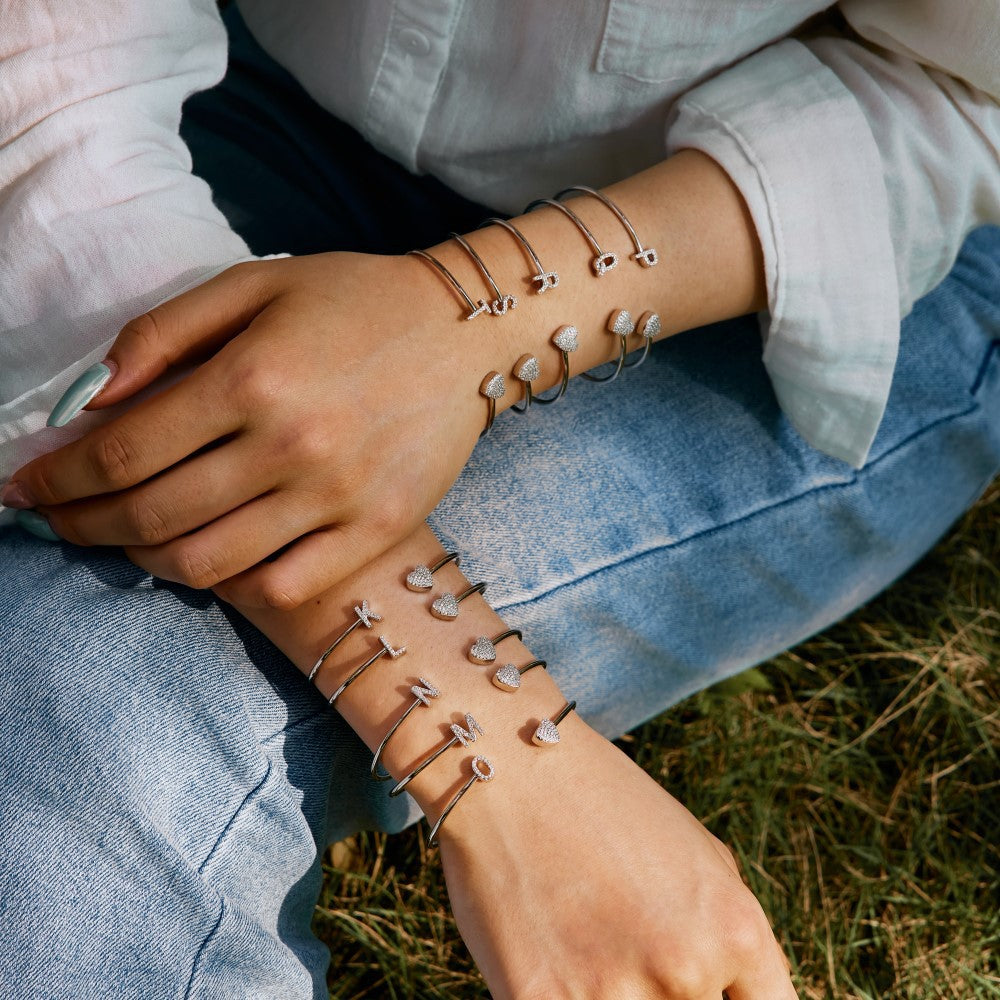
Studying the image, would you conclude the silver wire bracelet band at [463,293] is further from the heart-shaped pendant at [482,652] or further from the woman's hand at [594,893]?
the woman's hand at [594,893]

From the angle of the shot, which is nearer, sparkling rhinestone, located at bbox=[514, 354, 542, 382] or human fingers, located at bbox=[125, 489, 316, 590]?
human fingers, located at bbox=[125, 489, 316, 590]

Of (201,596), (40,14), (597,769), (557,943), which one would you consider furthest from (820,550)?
(40,14)

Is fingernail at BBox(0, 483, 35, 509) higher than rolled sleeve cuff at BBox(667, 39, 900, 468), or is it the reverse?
fingernail at BBox(0, 483, 35, 509)

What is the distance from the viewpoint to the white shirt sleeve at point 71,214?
91 cm

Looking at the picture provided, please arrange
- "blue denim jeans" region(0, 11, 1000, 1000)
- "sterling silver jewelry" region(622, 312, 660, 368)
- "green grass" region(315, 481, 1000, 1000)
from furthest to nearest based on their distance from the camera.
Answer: "green grass" region(315, 481, 1000, 1000), "sterling silver jewelry" region(622, 312, 660, 368), "blue denim jeans" region(0, 11, 1000, 1000)

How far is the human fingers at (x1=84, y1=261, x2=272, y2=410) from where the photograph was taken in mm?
845

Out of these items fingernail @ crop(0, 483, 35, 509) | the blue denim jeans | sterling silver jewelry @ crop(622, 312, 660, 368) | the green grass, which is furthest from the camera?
the green grass

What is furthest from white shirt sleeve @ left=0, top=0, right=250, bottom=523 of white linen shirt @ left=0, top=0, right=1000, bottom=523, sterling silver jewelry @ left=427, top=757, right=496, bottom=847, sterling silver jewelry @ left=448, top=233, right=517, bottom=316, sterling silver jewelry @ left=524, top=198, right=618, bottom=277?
sterling silver jewelry @ left=427, top=757, right=496, bottom=847

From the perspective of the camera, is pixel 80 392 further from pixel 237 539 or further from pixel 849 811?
pixel 849 811

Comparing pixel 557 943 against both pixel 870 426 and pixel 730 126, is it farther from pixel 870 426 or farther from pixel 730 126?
pixel 730 126

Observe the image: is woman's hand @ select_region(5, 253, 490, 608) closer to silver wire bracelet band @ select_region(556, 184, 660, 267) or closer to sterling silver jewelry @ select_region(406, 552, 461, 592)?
sterling silver jewelry @ select_region(406, 552, 461, 592)

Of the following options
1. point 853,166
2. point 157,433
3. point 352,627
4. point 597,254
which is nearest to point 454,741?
point 352,627

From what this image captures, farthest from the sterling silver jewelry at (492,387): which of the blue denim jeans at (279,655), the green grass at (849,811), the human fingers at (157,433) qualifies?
the green grass at (849,811)

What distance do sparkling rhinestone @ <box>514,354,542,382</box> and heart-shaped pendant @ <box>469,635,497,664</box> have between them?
262mm
